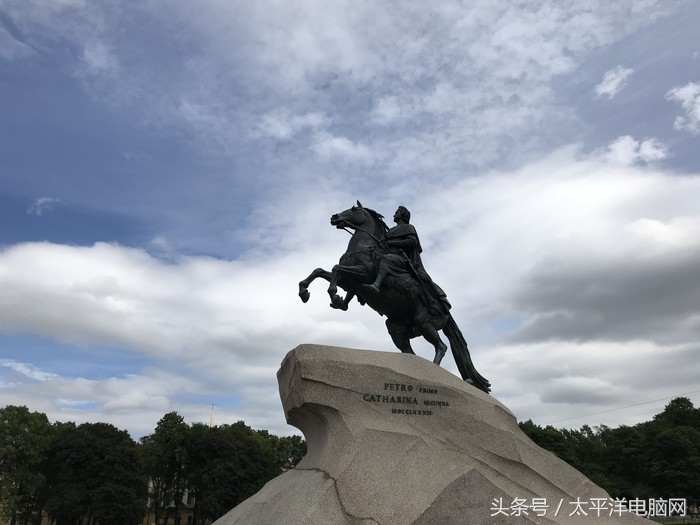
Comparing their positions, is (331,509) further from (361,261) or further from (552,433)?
(552,433)

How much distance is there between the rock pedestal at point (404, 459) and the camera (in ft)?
26.3

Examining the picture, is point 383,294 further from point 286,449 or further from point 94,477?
point 286,449

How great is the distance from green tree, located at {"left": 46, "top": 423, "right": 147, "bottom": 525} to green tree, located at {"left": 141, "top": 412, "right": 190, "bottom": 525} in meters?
5.03

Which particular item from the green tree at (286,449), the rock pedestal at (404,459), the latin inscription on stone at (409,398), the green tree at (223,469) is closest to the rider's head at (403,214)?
the rock pedestal at (404,459)

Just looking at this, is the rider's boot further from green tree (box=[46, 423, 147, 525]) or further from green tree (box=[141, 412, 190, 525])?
green tree (box=[141, 412, 190, 525])

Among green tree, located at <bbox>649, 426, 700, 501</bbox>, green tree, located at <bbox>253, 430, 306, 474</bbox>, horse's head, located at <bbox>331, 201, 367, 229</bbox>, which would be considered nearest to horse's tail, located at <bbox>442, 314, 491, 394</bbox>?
horse's head, located at <bbox>331, 201, 367, 229</bbox>

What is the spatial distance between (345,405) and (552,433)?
3513cm

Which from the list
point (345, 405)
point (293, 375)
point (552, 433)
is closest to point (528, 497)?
point (345, 405)

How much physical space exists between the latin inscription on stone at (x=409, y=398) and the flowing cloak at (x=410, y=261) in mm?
2602

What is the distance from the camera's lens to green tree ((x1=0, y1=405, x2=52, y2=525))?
33938 mm

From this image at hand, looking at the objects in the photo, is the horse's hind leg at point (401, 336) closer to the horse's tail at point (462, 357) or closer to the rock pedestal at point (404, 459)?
the horse's tail at point (462, 357)

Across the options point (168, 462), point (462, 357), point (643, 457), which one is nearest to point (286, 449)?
point (168, 462)

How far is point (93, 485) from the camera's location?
121ft

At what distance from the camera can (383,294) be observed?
11.0 meters
